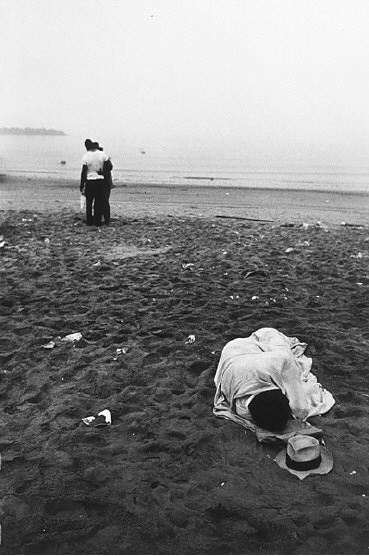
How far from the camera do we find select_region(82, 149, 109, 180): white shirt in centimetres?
→ 1129

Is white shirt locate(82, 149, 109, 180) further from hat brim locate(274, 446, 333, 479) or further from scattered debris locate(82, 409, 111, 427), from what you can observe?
hat brim locate(274, 446, 333, 479)

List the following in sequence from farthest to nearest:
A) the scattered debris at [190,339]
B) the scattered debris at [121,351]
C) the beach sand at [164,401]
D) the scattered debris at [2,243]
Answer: the scattered debris at [2,243] → the scattered debris at [190,339] → the scattered debris at [121,351] → the beach sand at [164,401]

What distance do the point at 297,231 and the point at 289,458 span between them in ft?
29.1

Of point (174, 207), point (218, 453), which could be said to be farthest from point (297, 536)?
point (174, 207)

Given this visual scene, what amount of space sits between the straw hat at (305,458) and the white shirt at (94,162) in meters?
9.07

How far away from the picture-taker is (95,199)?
11.8 meters

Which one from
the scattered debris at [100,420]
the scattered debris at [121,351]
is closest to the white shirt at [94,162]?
the scattered debris at [121,351]

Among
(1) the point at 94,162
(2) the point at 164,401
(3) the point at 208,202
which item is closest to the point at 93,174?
(1) the point at 94,162

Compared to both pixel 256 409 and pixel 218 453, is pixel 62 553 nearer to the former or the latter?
pixel 218 453

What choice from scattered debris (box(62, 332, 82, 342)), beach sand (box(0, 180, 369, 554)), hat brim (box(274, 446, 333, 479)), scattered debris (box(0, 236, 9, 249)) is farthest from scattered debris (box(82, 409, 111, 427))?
scattered debris (box(0, 236, 9, 249))

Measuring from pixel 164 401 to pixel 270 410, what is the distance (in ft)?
3.02

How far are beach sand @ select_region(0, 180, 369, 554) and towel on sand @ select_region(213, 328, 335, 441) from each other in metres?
0.10

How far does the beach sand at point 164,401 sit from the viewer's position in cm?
287

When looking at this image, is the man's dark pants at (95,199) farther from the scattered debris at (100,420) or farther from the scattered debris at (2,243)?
the scattered debris at (100,420)
